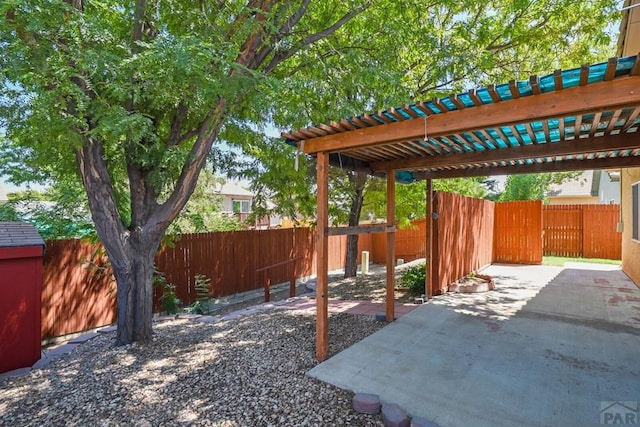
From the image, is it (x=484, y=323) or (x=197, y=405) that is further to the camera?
(x=484, y=323)

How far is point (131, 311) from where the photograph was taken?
4504 millimetres

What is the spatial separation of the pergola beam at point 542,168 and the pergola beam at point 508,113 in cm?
318

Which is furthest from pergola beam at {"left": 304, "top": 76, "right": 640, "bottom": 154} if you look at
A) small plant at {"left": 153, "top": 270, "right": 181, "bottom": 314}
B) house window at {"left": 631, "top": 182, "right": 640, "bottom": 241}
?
house window at {"left": 631, "top": 182, "right": 640, "bottom": 241}

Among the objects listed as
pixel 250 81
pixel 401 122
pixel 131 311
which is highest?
pixel 250 81

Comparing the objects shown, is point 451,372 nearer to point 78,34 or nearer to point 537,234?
point 78,34

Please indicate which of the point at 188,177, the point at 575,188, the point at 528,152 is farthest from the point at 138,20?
the point at 575,188

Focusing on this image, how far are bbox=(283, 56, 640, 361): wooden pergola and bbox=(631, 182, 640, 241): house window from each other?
2.81m

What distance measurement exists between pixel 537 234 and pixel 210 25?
1113cm

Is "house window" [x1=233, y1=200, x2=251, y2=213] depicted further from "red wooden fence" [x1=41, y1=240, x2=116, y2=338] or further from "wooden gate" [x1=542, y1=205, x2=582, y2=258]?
"red wooden fence" [x1=41, y1=240, x2=116, y2=338]

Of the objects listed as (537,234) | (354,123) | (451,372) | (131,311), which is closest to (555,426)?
(451,372)

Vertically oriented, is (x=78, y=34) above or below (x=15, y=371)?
above

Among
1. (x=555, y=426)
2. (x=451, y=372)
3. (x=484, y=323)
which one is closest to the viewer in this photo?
(x=555, y=426)

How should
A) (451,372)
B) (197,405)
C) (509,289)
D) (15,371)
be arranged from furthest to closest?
(509,289) → (15,371) → (451,372) → (197,405)

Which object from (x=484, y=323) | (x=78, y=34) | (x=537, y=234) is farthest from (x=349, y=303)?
(x=537, y=234)
